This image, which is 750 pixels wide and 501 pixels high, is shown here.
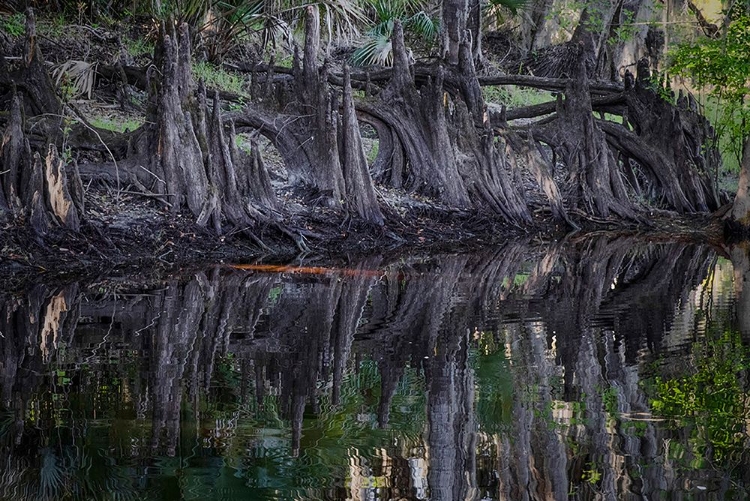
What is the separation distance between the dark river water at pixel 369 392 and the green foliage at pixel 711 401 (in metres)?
0.02

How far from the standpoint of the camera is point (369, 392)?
18.6 ft

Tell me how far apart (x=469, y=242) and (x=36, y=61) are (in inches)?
254

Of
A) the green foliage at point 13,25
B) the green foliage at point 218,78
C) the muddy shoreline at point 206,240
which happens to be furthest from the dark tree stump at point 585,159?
the green foliage at point 13,25

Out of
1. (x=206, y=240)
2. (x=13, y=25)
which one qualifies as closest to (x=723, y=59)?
(x=206, y=240)

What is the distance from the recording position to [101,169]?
42.5 feet

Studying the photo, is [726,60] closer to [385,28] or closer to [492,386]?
[385,28]

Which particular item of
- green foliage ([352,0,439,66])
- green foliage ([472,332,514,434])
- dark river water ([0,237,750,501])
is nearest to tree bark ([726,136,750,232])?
dark river water ([0,237,750,501])

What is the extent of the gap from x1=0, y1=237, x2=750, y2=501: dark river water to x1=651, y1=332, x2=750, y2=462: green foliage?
0.02 m

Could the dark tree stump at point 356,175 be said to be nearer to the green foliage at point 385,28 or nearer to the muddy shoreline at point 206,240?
the muddy shoreline at point 206,240

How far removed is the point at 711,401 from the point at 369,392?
5.94ft

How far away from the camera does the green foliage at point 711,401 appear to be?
467 cm

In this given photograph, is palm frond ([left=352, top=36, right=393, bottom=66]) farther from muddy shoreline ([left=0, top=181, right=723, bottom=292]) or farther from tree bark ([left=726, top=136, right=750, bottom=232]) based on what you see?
tree bark ([left=726, top=136, right=750, bottom=232])

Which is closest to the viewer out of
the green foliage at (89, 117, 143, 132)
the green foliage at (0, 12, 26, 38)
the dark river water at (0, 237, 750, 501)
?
the dark river water at (0, 237, 750, 501)

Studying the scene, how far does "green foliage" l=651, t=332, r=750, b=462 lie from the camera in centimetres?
467
